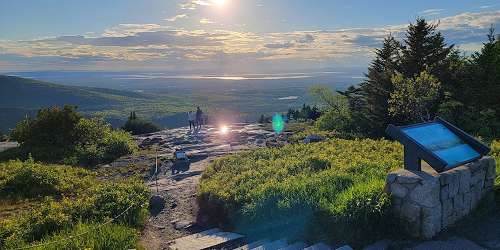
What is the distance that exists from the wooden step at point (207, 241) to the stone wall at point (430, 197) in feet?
10.9

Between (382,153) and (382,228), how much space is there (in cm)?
647

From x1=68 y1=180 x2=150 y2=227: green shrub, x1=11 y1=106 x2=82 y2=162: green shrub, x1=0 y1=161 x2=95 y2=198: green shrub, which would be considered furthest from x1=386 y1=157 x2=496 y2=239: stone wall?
x1=11 y1=106 x2=82 y2=162: green shrub

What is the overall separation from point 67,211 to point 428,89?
17299 millimetres

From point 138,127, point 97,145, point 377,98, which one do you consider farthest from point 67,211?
point 138,127

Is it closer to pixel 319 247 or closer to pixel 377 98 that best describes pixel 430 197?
pixel 319 247

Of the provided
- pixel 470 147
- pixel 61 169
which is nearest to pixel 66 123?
pixel 61 169

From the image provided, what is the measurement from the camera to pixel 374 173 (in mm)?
10664

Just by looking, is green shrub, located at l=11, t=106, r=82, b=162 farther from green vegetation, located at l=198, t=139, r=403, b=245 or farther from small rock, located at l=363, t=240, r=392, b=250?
small rock, located at l=363, t=240, r=392, b=250

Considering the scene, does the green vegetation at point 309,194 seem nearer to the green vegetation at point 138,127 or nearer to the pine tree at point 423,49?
the pine tree at point 423,49

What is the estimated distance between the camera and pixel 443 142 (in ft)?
28.8

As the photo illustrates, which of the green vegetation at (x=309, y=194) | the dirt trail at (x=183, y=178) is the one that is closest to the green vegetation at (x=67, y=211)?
the dirt trail at (x=183, y=178)

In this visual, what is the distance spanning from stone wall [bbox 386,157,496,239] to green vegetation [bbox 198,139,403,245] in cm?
28

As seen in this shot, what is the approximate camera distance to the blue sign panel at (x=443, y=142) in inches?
326

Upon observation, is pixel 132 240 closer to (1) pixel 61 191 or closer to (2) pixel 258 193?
(2) pixel 258 193
